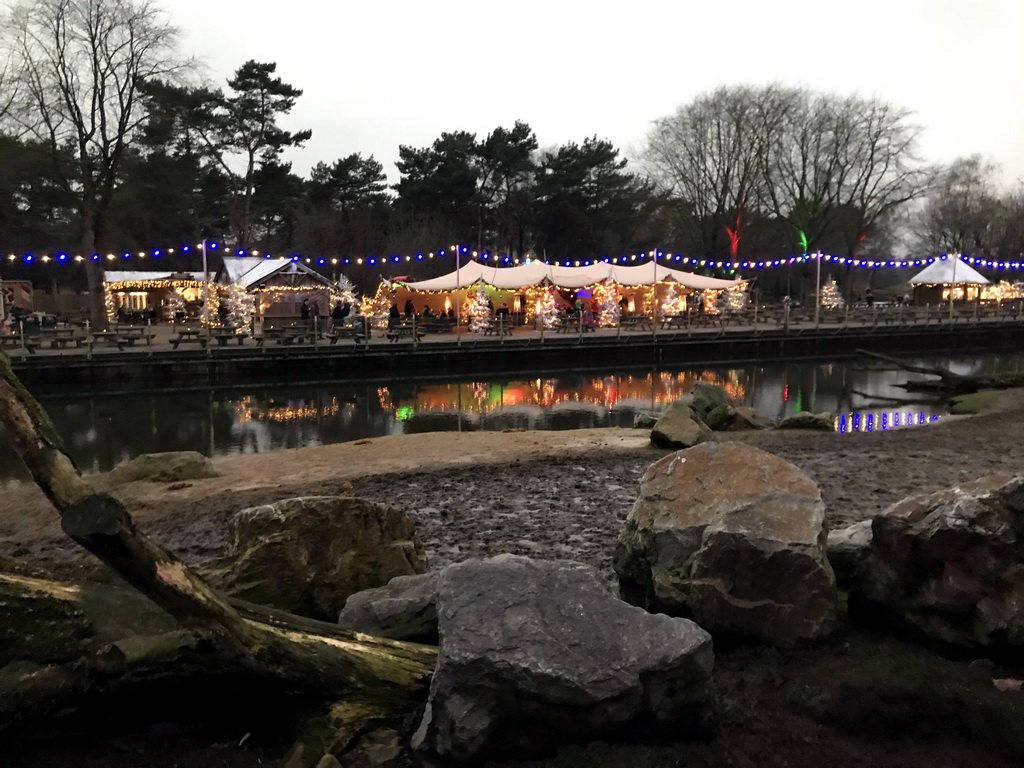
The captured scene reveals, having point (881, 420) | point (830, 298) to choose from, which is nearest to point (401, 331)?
point (881, 420)

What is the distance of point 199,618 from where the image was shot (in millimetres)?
2449

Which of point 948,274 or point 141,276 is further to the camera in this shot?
point 948,274

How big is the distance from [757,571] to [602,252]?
51198mm

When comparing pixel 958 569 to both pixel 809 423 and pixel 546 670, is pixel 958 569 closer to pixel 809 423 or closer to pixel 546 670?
pixel 546 670

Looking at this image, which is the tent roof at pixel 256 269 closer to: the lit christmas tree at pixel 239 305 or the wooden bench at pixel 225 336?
the lit christmas tree at pixel 239 305

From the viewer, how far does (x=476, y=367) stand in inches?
1081

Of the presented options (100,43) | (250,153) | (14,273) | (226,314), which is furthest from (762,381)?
(14,273)

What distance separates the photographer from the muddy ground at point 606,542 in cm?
257

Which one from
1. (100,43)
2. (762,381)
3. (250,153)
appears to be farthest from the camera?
(250,153)

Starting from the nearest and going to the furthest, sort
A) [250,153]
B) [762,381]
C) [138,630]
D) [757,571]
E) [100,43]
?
[138,630], [757,571], [762,381], [100,43], [250,153]

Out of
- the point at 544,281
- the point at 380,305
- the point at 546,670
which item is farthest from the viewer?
the point at 380,305

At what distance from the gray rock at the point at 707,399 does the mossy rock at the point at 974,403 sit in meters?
5.71

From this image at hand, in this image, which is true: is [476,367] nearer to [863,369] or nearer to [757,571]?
[863,369]

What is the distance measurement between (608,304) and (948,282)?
26577 millimetres
